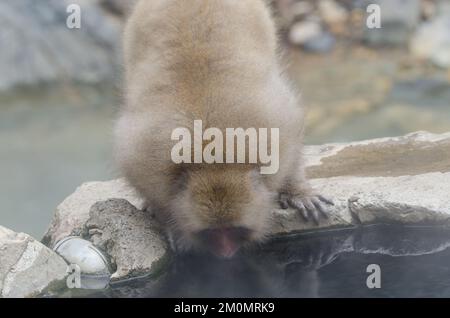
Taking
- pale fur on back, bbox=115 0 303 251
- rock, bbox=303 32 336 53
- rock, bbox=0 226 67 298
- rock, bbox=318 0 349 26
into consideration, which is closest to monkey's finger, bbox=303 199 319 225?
pale fur on back, bbox=115 0 303 251

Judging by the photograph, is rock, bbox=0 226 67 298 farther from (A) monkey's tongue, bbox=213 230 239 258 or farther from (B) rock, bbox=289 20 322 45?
(B) rock, bbox=289 20 322 45

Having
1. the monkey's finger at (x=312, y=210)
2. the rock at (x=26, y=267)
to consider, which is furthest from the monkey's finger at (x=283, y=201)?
the rock at (x=26, y=267)

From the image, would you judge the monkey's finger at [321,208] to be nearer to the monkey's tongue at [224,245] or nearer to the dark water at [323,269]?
the dark water at [323,269]

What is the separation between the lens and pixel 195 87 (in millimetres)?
4207

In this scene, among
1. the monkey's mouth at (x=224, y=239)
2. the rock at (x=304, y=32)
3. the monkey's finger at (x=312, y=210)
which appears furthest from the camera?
the rock at (x=304, y=32)

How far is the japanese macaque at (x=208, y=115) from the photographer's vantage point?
3.96m

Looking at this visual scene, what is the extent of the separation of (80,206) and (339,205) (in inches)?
63.0

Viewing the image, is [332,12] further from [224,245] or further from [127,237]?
[224,245]

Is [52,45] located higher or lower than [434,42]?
lower

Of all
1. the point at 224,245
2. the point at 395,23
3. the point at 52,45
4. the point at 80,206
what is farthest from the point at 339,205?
the point at 395,23

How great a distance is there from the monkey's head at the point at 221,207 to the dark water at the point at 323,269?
150 mm

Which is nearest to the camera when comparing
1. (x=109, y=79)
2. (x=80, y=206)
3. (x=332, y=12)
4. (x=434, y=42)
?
(x=80, y=206)

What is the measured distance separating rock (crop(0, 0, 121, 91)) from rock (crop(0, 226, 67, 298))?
299 inches
